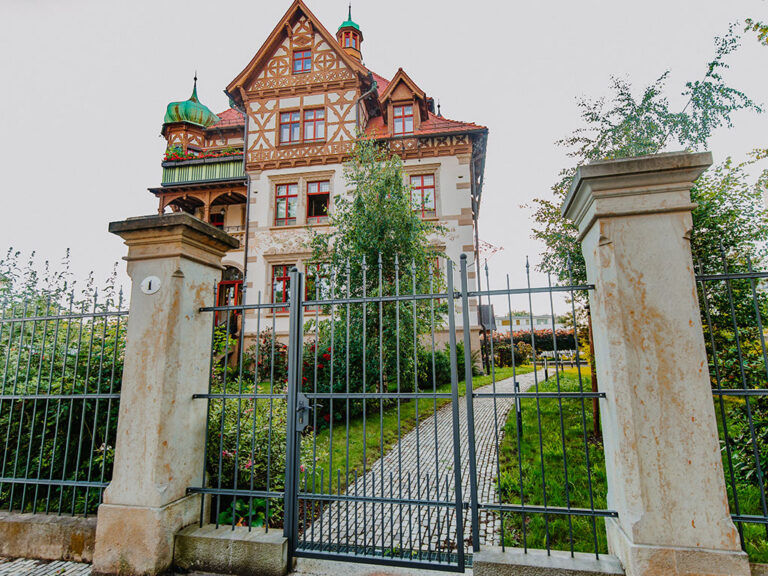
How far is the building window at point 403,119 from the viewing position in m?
16.3

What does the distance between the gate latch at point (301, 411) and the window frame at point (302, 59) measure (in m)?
17.0

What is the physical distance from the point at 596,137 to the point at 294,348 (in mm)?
6858

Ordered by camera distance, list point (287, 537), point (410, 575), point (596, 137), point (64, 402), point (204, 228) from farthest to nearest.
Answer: point (596, 137) < point (64, 402) < point (204, 228) < point (287, 537) < point (410, 575)

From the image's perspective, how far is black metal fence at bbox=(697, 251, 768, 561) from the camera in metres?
2.45

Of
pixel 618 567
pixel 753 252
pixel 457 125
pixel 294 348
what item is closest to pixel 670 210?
pixel 618 567

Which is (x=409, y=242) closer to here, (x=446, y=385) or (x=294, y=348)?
(x=446, y=385)

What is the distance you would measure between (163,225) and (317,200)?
13.6 metres

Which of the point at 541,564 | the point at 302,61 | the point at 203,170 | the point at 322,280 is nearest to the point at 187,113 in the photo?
the point at 203,170

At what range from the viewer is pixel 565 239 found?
677 cm

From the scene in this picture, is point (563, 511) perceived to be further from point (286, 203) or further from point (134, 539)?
point (286, 203)

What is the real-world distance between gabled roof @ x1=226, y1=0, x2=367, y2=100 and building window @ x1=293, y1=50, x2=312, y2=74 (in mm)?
904

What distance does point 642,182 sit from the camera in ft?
8.73

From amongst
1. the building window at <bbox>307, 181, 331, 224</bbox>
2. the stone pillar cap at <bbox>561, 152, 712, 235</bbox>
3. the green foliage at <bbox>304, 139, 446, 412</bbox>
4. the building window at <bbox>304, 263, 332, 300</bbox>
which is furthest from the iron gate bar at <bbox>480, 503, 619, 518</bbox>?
the building window at <bbox>307, 181, 331, 224</bbox>

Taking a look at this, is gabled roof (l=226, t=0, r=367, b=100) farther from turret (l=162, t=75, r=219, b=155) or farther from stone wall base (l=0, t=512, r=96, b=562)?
stone wall base (l=0, t=512, r=96, b=562)
